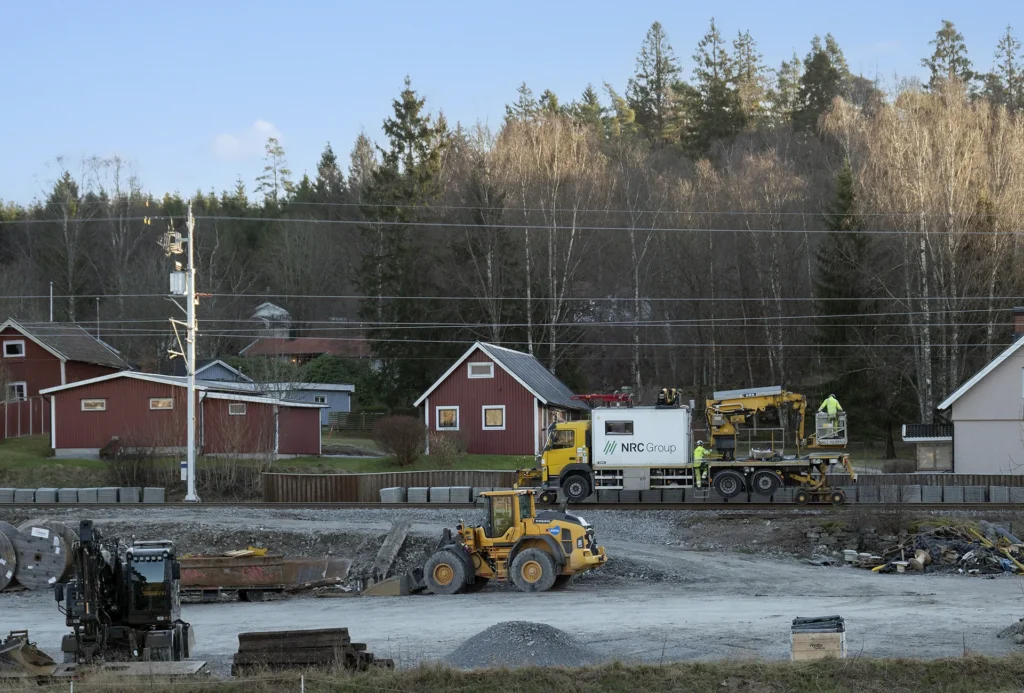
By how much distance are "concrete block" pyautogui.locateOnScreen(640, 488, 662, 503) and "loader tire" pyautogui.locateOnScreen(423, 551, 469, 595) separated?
13.6m

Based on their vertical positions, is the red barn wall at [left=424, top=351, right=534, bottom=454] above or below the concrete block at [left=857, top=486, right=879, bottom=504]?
above

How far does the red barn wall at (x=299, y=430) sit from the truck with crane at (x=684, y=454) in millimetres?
19184

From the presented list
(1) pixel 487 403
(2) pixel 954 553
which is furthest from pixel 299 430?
(2) pixel 954 553

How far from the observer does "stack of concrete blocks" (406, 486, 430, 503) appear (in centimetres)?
3844

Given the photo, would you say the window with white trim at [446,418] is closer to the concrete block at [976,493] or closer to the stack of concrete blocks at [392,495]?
the stack of concrete blocks at [392,495]

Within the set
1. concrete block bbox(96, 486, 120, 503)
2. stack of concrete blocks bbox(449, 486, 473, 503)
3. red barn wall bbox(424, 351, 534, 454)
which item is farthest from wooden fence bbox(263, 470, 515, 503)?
red barn wall bbox(424, 351, 534, 454)

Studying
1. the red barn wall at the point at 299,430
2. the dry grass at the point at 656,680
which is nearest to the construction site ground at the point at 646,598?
the dry grass at the point at 656,680

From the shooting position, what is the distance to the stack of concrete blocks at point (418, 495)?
38.4m

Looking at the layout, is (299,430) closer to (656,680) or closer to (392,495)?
(392,495)

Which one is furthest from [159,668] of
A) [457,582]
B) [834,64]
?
[834,64]

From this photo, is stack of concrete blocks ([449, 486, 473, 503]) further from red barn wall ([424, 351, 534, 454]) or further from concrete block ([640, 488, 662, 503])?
red barn wall ([424, 351, 534, 454])

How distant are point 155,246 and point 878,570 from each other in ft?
273

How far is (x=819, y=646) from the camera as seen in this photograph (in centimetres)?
1727

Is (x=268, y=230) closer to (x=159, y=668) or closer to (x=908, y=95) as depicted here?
(x=908, y=95)
